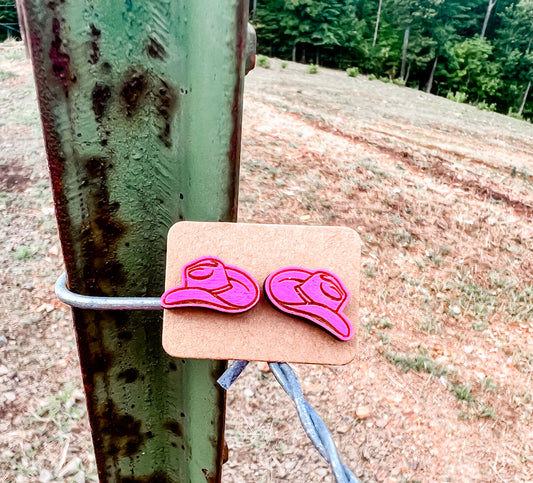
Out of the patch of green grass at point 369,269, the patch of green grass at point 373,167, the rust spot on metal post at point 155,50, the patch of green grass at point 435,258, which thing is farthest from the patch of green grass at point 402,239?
the rust spot on metal post at point 155,50

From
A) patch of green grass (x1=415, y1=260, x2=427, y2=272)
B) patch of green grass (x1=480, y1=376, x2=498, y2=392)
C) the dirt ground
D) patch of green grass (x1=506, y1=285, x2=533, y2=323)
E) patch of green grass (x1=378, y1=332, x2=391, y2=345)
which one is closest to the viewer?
the dirt ground

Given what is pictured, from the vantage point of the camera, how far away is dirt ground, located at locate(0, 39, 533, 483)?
2.26 m

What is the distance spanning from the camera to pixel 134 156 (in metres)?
0.67

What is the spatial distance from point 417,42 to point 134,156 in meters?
28.4

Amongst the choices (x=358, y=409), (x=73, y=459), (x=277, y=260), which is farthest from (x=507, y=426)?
(x=277, y=260)

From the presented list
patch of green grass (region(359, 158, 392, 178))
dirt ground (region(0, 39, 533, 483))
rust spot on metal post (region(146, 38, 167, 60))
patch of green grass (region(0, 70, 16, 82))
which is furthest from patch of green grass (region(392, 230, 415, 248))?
patch of green grass (region(0, 70, 16, 82))

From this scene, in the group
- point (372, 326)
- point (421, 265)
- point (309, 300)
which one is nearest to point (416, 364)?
point (372, 326)

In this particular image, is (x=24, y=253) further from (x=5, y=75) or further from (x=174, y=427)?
(x=5, y=75)

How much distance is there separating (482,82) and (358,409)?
28.9 meters

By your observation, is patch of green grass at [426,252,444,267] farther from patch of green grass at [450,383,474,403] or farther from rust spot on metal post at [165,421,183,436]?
rust spot on metal post at [165,421,183,436]

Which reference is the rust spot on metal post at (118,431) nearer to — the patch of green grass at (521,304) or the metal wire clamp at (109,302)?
the metal wire clamp at (109,302)

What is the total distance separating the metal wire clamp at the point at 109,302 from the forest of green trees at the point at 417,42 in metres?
26.2

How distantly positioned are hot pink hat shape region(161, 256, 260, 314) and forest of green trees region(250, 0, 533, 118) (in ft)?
86.2

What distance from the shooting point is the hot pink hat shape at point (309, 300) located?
0.63 meters
